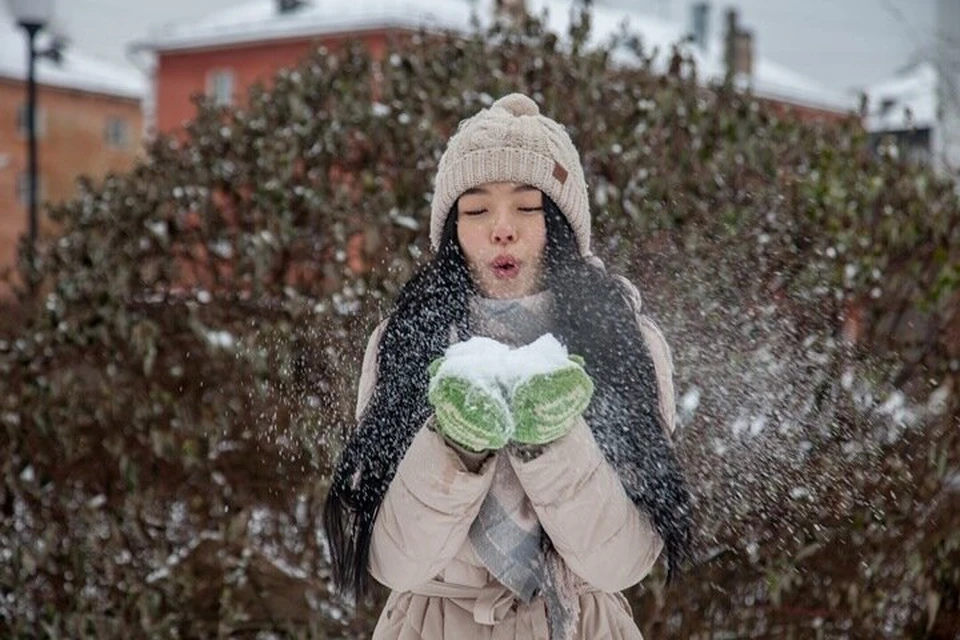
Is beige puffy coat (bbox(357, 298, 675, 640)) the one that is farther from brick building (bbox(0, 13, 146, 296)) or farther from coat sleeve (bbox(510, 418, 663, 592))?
brick building (bbox(0, 13, 146, 296))

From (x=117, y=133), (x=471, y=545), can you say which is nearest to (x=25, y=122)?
(x=117, y=133)

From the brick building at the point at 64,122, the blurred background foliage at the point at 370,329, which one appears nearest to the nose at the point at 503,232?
the blurred background foliage at the point at 370,329

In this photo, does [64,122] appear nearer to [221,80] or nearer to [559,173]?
[221,80]

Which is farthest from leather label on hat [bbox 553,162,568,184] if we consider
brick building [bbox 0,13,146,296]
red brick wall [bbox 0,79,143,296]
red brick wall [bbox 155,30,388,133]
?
red brick wall [bbox 0,79,143,296]

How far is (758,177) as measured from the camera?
15.2 ft

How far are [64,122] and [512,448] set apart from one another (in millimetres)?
37668

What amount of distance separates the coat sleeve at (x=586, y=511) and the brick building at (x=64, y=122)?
33740 mm

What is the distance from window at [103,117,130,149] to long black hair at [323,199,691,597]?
37874 mm

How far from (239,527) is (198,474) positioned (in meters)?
0.24

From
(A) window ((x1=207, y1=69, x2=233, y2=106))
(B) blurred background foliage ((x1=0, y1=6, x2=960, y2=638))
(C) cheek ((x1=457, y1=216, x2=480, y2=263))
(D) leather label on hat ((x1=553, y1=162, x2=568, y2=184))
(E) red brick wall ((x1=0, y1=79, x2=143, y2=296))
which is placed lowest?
(E) red brick wall ((x1=0, y1=79, x2=143, y2=296))

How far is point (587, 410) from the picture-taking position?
2.24 metres

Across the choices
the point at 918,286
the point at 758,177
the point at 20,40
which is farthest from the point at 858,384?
the point at 20,40

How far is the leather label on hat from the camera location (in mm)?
2348

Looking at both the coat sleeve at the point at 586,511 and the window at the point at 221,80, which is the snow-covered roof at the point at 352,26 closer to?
the window at the point at 221,80
